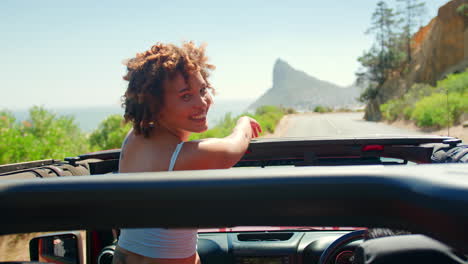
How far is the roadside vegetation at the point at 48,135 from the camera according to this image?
759 cm

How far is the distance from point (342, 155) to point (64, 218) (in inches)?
94.5

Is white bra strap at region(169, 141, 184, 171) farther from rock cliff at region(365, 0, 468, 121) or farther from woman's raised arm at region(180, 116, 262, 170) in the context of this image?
rock cliff at region(365, 0, 468, 121)

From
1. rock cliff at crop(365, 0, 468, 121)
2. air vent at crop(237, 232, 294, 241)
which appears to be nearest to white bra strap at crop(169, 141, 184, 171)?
air vent at crop(237, 232, 294, 241)

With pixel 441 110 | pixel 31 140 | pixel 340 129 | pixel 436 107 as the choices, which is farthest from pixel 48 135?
pixel 340 129

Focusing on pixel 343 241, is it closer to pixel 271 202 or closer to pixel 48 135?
pixel 271 202

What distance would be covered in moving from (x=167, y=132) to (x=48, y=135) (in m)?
11.3

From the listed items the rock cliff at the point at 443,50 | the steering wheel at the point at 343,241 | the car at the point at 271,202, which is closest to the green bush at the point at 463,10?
the rock cliff at the point at 443,50

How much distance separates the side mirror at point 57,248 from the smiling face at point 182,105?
966mm

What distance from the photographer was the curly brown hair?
1.50 metres

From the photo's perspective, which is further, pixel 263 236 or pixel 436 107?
pixel 436 107

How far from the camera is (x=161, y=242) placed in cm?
136

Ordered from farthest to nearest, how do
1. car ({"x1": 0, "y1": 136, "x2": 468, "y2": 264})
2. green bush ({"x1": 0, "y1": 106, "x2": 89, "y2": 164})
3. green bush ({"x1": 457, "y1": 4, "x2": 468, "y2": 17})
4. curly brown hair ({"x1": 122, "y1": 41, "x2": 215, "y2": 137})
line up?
green bush ({"x1": 457, "y1": 4, "x2": 468, "y2": 17}) < green bush ({"x1": 0, "y1": 106, "x2": 89, "y2": 164}) < curly brown hair ({"x1": 122, "y1": 41, "x2": 215, "y2": 137}) < car ({"x1": 0, "y1": 136, "x2": 468, "y2": 264})

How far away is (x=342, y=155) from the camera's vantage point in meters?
2.76

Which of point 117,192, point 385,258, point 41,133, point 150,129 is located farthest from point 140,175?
→ point 41,133
